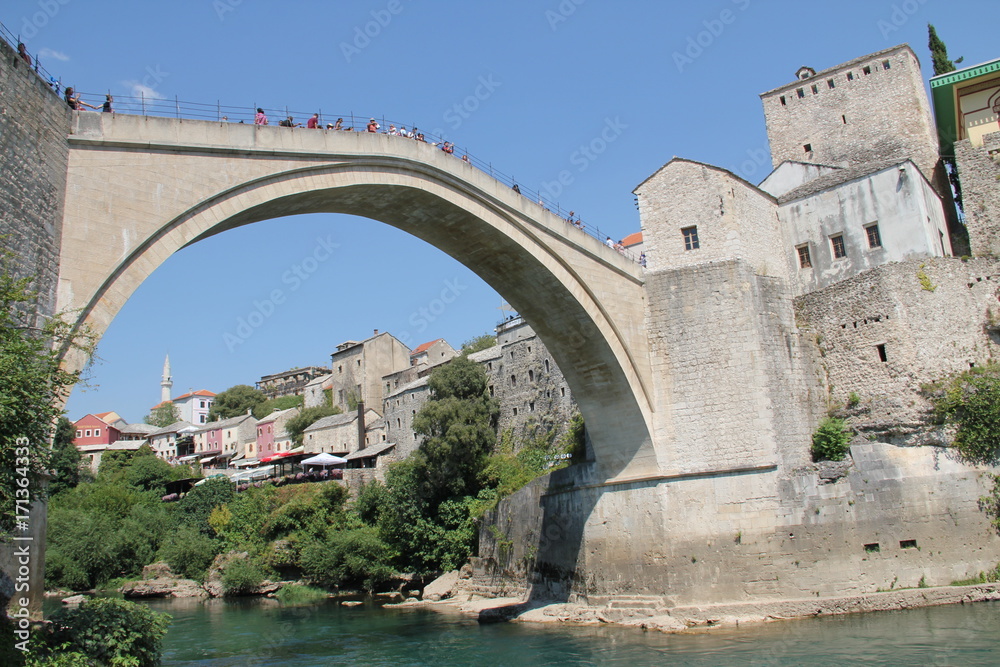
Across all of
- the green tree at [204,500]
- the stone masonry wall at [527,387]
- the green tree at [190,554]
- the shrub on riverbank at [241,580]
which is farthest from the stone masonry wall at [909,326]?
the green tree at [204,500]

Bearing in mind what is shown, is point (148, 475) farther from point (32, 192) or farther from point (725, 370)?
point (32, 192)

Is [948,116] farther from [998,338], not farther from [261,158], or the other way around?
→ [261,158]

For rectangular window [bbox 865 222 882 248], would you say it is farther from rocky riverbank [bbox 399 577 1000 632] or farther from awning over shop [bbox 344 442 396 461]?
awning over shop [bbox 344 442 396 461]

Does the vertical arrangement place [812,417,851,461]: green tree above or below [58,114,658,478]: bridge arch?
below

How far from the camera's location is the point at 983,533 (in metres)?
15.0

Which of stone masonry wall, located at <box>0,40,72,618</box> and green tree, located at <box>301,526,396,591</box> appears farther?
green tree, located at <box>301,526,396,591</box>

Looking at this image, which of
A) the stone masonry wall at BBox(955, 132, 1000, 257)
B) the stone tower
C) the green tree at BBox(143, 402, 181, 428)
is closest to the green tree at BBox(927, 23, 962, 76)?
the stone tower

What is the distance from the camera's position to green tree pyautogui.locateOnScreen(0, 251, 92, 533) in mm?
7523

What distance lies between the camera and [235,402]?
2958 inches

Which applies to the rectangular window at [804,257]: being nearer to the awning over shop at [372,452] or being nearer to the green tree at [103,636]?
the green tree at [103,636]

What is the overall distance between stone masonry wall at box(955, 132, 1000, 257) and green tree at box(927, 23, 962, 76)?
7171 mm

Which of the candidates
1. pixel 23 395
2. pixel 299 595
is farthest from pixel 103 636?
pixel 299 595

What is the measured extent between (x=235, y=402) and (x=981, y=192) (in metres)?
67.8

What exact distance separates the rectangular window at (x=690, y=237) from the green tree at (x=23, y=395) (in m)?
13.1
